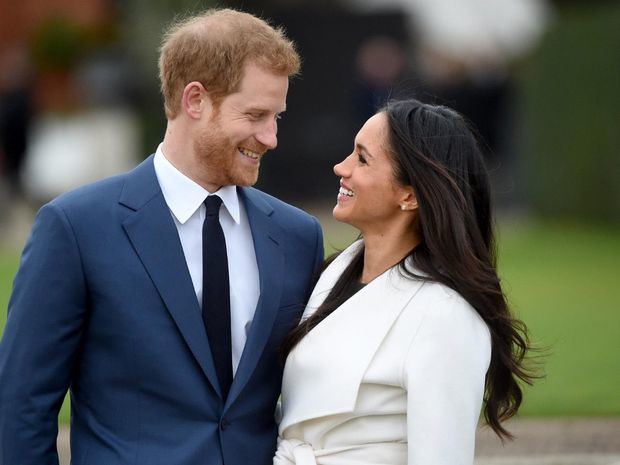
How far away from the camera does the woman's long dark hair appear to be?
383cm

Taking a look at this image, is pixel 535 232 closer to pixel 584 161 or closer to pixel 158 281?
pixel 584 161

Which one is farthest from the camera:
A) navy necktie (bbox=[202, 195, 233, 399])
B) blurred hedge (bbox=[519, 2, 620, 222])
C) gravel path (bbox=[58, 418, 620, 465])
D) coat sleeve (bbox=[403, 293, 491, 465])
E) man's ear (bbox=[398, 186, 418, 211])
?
blurred hedge (bbox=[519, 2, 620, 222])

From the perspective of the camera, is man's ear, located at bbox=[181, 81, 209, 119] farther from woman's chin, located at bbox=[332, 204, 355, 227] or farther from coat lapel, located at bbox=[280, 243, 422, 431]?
coat lapel, located at bbox=[280, 243, 422, 431]

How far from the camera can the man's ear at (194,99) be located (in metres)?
3.84

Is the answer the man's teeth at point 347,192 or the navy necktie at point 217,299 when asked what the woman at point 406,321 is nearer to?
the man's teeth at point 347,192

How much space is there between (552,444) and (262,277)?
3315 millimetres

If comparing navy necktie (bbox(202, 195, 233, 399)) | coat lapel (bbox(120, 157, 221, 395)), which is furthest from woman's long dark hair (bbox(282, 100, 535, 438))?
coat lapel (bbox(120, 157, 221, 395))

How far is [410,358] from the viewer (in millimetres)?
3639

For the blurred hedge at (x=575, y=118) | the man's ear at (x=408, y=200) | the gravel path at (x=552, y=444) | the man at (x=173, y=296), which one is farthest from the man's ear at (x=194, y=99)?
the blurred hedge at (x=575, y=118)

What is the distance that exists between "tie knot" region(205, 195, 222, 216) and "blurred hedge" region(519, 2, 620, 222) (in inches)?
550

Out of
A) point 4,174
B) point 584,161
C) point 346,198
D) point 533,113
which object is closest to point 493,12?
point 533,113

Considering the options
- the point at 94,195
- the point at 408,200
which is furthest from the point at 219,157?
the point at 408,200

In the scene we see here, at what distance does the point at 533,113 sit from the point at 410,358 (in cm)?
1645

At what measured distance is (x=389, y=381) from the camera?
370 cm
